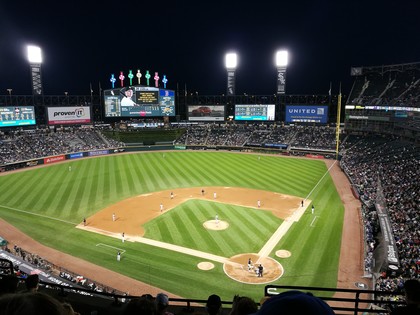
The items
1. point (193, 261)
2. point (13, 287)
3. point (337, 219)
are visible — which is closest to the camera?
point (13, 287)

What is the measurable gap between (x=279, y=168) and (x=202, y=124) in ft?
131

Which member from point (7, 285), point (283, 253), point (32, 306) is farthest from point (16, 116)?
point (32, 306)

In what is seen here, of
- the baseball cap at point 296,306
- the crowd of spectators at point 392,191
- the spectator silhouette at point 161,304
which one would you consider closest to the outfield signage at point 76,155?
the crowd of spectators at point 392,191

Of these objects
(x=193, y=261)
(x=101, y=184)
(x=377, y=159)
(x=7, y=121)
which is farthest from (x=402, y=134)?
(x=7, y=121)

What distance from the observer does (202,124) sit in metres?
90.6

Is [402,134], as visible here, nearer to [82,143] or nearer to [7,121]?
[82,143]

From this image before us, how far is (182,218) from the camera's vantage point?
31.8 meters

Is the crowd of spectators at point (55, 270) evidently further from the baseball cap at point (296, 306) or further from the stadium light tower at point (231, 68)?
the stadium light tower at point (231, 68)

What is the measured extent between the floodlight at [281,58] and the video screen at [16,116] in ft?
190

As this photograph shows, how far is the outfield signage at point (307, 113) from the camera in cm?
7712

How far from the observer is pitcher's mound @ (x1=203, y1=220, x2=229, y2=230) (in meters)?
29.2

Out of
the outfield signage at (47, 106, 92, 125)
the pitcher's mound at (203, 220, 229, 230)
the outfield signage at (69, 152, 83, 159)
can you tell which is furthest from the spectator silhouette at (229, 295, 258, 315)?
the outfield signage at (47, 106, 92, 125)

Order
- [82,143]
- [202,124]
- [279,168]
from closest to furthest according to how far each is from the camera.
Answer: [279,168]
[82,143]
[202,124]

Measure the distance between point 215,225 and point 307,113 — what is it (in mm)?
56852
